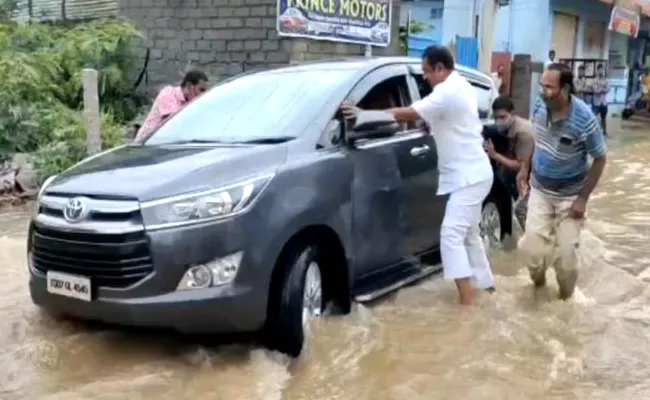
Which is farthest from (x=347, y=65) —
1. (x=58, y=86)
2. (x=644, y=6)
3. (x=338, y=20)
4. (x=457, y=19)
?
(x=644, y=6)

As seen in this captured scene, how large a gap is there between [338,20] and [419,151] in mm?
6766

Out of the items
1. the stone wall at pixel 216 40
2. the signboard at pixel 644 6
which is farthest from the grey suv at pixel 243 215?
the signboard at pixel 644 6

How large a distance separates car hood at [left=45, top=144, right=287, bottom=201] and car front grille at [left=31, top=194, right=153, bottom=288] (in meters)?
0.14

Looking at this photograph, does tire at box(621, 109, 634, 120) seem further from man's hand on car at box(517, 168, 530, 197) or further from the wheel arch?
the wheel arch

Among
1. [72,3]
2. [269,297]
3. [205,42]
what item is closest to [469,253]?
[269,297]

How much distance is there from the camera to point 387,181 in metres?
5.38

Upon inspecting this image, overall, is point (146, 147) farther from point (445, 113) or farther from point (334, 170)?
point (445, 113)

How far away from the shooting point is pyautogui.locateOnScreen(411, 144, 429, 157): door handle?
226 inches

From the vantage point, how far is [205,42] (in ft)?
40.9

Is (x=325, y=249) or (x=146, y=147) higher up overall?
(x=146, y=147)

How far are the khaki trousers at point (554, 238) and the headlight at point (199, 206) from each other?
2.50 m

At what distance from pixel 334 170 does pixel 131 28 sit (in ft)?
29.2

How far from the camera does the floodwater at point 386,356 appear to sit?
4301 millimetres

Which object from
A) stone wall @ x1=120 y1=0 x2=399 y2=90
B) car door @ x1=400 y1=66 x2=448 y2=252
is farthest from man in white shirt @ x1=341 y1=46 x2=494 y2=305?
stone wall @ x1=120 y1=0 x2=399 y2=90
